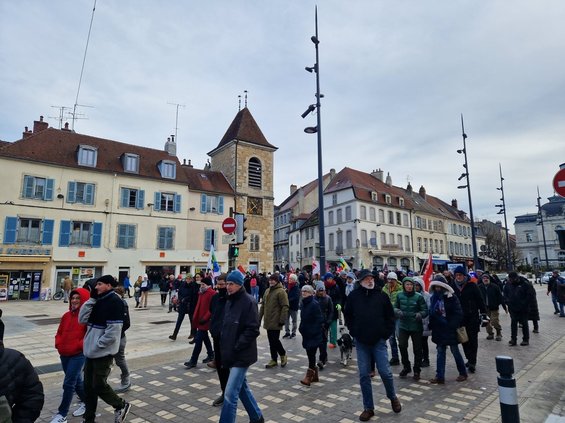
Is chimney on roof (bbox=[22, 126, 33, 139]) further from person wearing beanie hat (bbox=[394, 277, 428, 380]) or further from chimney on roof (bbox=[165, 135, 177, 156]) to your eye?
person wearing beanie hat (bbox=[394, 277, 428, 380])

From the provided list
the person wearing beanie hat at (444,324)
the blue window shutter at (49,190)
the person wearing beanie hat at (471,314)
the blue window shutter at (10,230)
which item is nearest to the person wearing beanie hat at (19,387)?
the person wearing beanie hat at (444,324)

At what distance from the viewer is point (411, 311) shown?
6145 millimetres

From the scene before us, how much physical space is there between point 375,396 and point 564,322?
34.4 ft

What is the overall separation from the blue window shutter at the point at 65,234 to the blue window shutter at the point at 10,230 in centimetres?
243

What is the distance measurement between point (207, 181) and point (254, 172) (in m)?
4.32

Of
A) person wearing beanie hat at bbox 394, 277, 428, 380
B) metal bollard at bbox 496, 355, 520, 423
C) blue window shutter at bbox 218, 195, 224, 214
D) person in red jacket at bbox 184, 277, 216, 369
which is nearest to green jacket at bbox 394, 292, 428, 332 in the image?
person wearing beanie hat at bbox 394, 277, 428, 380

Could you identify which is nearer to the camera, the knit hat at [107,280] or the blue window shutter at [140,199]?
the knit hat at [107,280]

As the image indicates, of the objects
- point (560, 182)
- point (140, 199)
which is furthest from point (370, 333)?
point (140, 199)

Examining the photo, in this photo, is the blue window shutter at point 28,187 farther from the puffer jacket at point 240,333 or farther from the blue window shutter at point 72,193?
the puffer jacket at point 240,333

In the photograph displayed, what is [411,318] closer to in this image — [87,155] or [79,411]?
[79,411]

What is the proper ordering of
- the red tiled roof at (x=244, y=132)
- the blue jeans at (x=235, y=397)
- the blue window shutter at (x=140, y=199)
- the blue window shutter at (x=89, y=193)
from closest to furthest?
the blue jeans at (x=235, y=397) → the blue window shutter at (x=89, y=193) → the blue window shutter at (x=140, y=199) → the red tiled roof at (x=244, y=132)

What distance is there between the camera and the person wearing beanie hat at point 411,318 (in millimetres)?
6078

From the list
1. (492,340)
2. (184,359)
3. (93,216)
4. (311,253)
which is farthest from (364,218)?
(184,359)

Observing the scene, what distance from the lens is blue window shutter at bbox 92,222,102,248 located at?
25.1 meters
